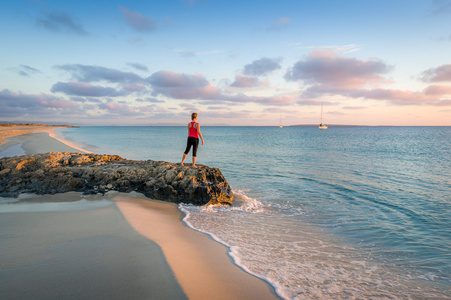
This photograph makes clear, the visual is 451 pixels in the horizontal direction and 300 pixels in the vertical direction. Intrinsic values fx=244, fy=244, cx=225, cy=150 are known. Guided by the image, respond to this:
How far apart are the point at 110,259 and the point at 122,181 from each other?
526cm

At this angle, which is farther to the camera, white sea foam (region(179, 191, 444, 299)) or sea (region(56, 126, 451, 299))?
sea (region(56, 126, 451, 299))

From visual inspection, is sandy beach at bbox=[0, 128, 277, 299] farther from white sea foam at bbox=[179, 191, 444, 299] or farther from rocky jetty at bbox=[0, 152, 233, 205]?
rocky jetty at bbox=[0, 152, 233, 205]

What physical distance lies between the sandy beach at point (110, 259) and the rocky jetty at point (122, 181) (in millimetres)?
1766

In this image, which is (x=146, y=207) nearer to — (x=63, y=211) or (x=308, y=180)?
(x=63, y=211)

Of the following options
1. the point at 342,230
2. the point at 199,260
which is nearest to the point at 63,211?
the point at 199,260

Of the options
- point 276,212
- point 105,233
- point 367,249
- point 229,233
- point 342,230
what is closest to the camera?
point 105,233

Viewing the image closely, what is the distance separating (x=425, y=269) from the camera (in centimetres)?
484

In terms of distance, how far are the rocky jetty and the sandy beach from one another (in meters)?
1.77

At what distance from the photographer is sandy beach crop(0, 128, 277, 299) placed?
3303 mm

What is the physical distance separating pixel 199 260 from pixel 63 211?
4384 mm

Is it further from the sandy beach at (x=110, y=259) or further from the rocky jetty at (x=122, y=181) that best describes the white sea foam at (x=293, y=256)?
the rocky jetty at (x=122, y=181)

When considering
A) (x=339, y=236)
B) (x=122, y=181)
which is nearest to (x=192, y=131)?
(x=122, y=181)

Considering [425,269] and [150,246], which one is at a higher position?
[150,246]

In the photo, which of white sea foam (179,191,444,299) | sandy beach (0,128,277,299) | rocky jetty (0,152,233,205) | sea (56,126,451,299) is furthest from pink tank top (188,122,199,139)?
sandy beach (0,128,277,299)
